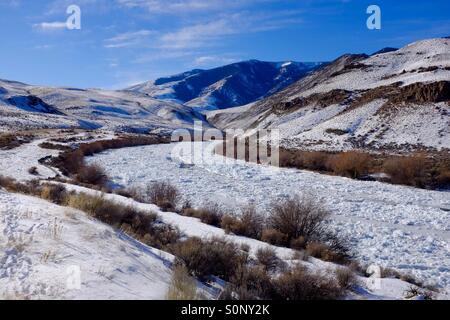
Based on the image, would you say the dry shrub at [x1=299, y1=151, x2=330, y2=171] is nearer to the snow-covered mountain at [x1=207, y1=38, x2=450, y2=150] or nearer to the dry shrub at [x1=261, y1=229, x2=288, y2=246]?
the snow-covered mountain at [x1=207, y1=38, x2=450, y2=150]

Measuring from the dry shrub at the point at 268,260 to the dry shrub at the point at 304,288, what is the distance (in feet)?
3.56

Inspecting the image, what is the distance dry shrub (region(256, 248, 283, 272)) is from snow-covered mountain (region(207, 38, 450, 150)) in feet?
102

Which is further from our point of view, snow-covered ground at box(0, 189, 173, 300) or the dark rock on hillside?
the dark rock on hillside

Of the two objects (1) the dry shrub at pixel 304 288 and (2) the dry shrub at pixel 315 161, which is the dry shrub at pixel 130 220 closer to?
(1) the dry shrub at pixel 304 288

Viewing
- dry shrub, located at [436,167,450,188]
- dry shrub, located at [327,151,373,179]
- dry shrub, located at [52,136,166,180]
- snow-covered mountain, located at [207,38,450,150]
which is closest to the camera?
dry shrub, located at [436,167,450,188]

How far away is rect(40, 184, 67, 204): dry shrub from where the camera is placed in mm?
13125

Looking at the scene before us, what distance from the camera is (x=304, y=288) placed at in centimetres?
770

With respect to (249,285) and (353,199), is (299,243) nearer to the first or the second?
(249,285)

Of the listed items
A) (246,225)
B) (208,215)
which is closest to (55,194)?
(208,215)

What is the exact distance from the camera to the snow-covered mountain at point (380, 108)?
137 feet

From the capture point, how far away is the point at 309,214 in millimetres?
13281

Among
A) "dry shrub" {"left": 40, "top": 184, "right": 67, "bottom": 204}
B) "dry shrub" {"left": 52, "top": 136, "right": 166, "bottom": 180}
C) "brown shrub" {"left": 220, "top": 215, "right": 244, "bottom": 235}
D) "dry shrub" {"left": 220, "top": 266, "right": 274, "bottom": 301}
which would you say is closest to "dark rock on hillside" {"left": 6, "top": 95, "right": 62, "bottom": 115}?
"dry shrub" {"left": 52, "top": 136, "right": 166, "bottom": 180}

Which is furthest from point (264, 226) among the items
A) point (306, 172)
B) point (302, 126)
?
point (302, 126)
